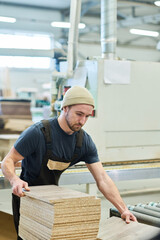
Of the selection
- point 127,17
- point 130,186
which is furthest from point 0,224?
point 127,17

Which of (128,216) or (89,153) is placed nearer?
(128,216)

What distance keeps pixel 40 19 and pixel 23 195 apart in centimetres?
1168

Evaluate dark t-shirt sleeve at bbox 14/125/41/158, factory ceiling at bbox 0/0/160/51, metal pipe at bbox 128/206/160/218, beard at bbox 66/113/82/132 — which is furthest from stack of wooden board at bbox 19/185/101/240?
factory ceiling at bbox 0/0/160/51

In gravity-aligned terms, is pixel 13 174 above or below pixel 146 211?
above

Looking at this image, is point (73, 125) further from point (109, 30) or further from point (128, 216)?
point (109, 30)

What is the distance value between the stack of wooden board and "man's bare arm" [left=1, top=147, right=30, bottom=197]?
0.05 meters

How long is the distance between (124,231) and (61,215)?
0.45 metres

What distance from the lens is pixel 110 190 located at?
2291 millimetres

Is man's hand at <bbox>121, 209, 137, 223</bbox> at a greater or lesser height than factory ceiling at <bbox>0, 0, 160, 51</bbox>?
lesser

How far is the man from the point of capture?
82.5 inches

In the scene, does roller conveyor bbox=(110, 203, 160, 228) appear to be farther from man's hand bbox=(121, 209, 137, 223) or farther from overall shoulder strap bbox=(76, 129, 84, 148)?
overall shoulder strap bbox=(76, 129, 84, 148)

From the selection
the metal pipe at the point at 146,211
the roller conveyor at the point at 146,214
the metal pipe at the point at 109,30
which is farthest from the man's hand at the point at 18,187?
the metal pipe at the point at 109,30

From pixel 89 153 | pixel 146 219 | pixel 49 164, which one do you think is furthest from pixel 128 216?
pixel 49 164

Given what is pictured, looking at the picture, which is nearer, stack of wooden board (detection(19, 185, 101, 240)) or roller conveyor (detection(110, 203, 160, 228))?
stack of wooden board (detection(19, 185, 101, 240))
